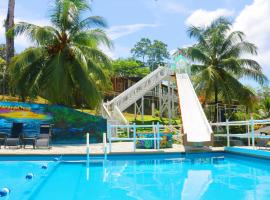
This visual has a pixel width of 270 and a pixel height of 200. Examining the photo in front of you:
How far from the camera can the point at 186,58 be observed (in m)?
25.6

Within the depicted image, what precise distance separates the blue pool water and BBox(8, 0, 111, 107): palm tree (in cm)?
716

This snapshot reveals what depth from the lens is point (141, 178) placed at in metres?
9.48

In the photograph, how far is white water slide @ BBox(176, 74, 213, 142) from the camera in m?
14.9

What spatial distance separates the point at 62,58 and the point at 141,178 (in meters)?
11.8

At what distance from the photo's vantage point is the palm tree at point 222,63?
23.8 metres

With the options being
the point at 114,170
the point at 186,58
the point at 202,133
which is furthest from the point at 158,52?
the point at 114,170

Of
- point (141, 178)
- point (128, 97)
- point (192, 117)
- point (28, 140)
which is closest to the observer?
point (141, 178)

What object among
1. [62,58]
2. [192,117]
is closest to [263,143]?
[192,117]

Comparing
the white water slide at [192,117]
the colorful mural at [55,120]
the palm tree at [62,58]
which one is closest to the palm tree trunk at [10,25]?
the palm tree at [62,58]

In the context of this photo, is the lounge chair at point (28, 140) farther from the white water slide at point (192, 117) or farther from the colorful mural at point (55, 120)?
the white water slide at point (192, 117)

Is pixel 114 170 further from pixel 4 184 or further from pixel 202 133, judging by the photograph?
pixel 202 133

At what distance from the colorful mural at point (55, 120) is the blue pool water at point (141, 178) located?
5.77m

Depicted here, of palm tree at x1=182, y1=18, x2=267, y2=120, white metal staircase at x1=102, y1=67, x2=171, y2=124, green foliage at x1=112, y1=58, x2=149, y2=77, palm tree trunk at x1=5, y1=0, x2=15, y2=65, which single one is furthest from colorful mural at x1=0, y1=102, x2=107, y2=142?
green foliage at x1=112, y1=58, x2=149, y2=77

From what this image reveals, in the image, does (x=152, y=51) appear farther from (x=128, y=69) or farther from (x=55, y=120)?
(x=55, y=120)
